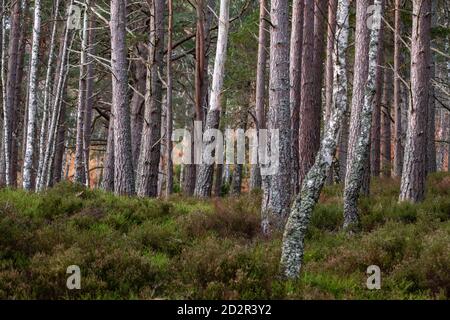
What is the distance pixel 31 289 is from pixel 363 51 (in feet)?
28.5

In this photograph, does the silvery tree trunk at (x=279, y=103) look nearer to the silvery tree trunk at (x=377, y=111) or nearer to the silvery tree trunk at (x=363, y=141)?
the silvery tree trunk at (x=363, y=141)

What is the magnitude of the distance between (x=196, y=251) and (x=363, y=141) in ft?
12.9

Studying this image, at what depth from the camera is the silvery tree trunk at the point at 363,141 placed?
937cm

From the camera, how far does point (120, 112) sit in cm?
1266

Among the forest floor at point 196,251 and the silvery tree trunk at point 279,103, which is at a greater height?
the silvery tree trunk at point 279,103

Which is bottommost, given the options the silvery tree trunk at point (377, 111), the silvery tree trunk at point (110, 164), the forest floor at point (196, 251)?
the forest floor at point (196, 251)

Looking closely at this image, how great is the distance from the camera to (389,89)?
24.2m

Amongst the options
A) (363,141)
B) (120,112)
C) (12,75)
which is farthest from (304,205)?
(12,75)

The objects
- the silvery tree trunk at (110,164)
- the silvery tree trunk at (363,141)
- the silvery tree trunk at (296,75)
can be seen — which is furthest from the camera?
the silvery tree trunk at (110,164)

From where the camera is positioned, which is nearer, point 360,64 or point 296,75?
point 360,64

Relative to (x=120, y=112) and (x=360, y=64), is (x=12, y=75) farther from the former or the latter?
(x=360, y=64)

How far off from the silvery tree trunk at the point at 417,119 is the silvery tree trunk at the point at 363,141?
219cm

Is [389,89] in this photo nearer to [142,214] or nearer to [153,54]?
[153,54]

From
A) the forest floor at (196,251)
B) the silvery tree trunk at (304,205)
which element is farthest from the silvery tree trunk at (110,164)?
the silvery tree trunk at (304,205)
